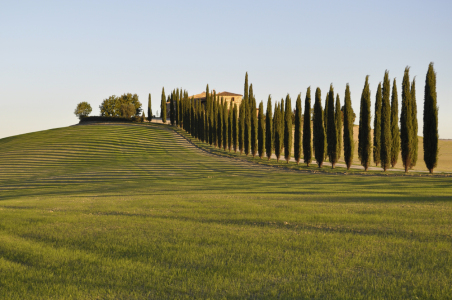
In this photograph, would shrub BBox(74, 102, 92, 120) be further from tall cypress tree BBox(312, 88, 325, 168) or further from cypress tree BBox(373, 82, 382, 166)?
cypress tree BBox(373, 82, 382, 166)

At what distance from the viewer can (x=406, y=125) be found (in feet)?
113

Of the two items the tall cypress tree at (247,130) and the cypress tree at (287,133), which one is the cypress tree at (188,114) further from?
the cypress tree at (287,133)

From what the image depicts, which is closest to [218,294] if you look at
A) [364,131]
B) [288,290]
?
[288,290]

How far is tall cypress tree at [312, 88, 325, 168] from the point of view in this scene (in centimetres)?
3997

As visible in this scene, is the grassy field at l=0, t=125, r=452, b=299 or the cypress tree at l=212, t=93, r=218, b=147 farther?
the cypress tree at l=212, t=93, r=218, b=147

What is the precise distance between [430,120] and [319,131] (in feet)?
35.7

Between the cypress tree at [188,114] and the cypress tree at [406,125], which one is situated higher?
the cypress tree at [188,114]

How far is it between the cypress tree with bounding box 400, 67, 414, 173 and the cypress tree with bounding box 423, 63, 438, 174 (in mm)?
1609

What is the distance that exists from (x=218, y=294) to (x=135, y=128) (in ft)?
259

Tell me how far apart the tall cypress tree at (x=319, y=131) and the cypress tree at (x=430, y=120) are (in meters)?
9.97

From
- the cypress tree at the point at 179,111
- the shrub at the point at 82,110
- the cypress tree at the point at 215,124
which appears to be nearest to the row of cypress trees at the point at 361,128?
the cypress tree at the point at 215,124

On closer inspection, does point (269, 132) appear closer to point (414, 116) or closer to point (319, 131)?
point (319, 131)

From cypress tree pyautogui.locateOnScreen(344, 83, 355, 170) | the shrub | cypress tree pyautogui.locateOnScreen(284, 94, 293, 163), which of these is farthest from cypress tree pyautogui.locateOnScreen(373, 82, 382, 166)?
the shrub

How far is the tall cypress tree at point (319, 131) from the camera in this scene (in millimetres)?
39969
